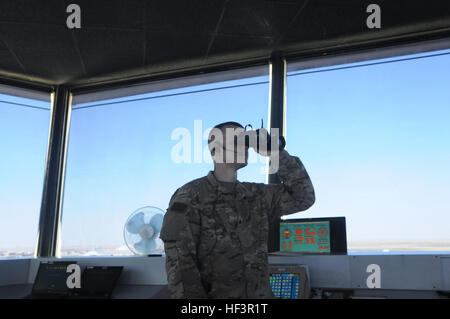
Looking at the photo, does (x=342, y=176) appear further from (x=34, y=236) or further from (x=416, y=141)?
(x=34, y=236)

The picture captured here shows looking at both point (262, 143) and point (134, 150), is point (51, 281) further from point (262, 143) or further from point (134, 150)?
point (262, 143)

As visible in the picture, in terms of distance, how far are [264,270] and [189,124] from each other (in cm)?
217

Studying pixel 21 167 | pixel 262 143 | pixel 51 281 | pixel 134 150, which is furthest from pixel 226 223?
pixel 21 167

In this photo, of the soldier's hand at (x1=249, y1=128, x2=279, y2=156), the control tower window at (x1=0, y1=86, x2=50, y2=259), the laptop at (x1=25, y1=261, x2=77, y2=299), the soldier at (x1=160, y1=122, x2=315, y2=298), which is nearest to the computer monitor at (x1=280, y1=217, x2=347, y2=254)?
the soldier at (x1=160, y1=122, x2=315, y2=298)

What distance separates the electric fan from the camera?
2.85m

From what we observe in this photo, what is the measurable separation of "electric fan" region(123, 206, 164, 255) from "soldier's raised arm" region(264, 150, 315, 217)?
158 centimetres

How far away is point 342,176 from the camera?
280 cm

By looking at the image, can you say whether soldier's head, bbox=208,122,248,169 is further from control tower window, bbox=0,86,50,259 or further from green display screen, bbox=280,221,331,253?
control tower window, bbox=0,86,50,259

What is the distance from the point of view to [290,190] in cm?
138

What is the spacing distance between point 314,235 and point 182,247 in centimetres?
132

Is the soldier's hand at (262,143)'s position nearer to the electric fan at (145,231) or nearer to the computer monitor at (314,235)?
the computer monitor at (314,235)

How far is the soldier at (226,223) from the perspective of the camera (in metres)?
1.24

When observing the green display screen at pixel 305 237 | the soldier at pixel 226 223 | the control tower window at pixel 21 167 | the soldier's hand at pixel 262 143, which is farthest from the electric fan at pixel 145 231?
the soldier's hand at pixel 262 143

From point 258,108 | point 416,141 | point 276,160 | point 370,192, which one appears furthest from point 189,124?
point 276,160
